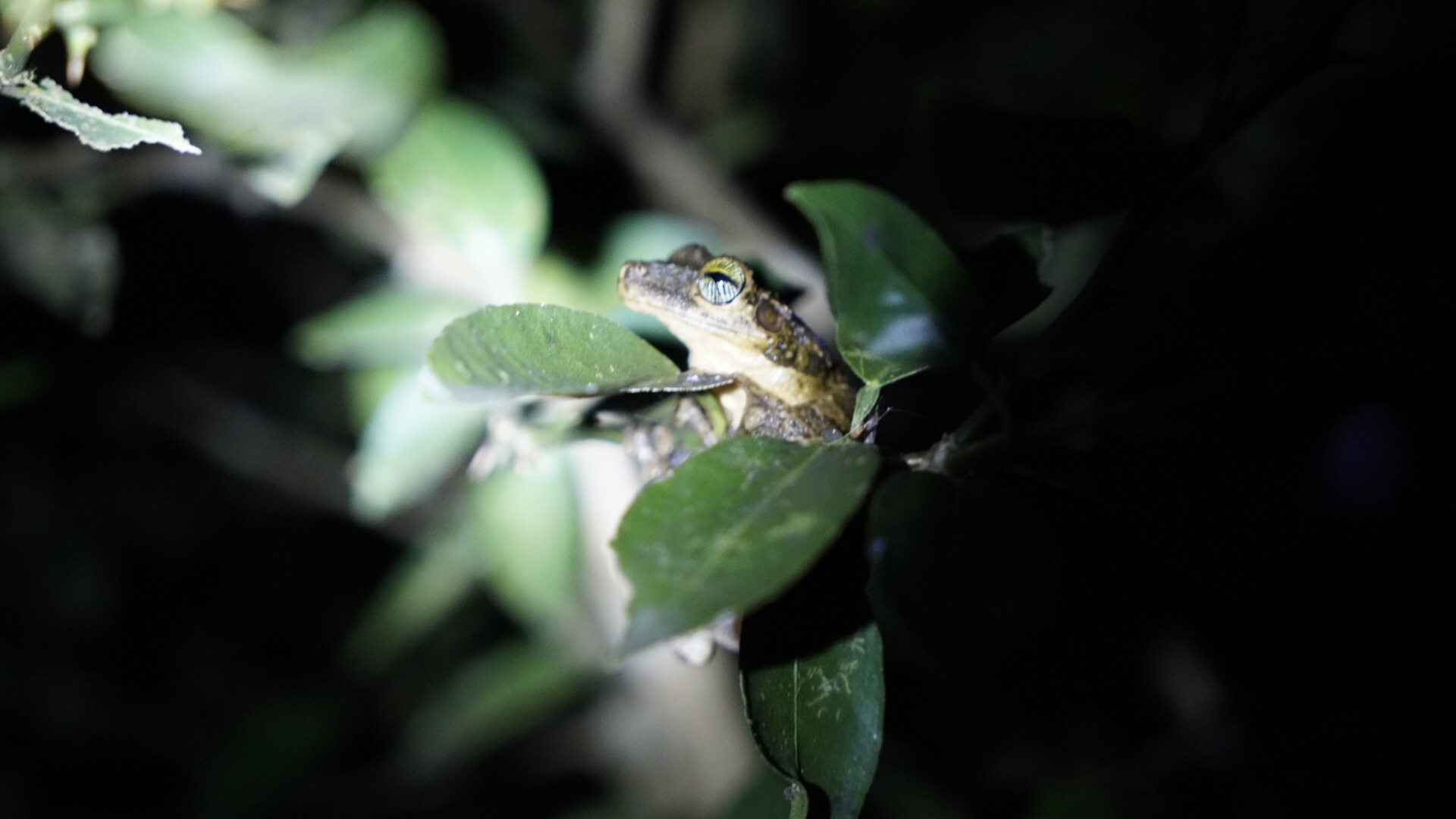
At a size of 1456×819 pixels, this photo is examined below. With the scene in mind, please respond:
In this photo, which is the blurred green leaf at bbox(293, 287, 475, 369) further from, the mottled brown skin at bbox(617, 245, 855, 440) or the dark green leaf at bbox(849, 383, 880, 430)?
the dark green leaf at bbox(849, 383, 880, 430)

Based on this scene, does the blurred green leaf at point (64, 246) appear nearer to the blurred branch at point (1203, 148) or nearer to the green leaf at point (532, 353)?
the green leaf at point (532, 353)

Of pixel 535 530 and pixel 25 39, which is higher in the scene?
pixel 25 39

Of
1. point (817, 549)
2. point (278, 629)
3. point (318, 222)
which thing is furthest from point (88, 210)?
point (278, 629)

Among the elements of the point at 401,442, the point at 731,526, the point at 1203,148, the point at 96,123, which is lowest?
the point at 401,442

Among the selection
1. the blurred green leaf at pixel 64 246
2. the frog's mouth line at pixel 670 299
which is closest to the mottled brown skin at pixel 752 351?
the frog's mouth line at pixel 670 299

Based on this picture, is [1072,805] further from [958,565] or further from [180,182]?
[180,182]

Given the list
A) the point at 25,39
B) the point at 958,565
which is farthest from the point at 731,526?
the point at 25,39
